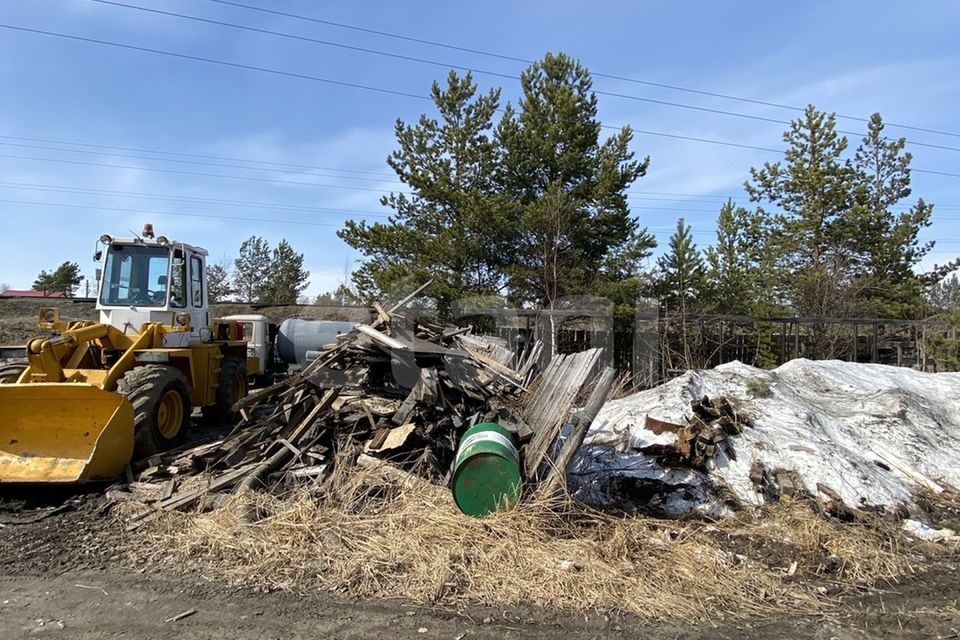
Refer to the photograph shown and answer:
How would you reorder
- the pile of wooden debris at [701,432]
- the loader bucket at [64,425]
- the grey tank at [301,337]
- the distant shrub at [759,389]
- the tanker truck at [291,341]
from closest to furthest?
the loader bucket at [64,425] → the pile of wooden debris at [701,432] → the distant shrub at [759,389] → the tanker truck at [291,341] → the grey tank at [301,337]

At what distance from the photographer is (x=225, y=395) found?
9.71 meters

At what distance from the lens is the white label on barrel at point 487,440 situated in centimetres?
494

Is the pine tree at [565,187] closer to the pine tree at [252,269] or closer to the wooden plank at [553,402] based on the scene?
the wooden plank at [553,402]

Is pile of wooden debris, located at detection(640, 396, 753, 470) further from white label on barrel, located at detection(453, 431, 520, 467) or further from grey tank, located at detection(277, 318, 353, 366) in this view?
grey tank, located at detection(277, 318, 353, 366)

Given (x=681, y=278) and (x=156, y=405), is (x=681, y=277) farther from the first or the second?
(x=156, y=405)

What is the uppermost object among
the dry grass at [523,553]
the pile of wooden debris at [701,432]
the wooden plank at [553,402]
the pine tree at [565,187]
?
the pine tree at [565,187]

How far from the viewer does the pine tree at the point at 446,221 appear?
1680 centimetres

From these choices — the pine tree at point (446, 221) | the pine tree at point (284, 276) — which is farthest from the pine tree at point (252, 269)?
the pine tree at point (446, 221)

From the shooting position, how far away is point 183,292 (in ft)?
30.0

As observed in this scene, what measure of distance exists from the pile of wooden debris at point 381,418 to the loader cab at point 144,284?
2.51m

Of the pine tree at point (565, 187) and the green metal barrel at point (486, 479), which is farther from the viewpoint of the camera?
the pine tree at point (565, 187)

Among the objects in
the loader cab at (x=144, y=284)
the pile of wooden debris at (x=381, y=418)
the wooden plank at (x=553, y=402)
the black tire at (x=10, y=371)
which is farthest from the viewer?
the loader cab at (x=144, y=284)

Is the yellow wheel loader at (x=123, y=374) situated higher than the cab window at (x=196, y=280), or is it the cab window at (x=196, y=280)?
the cab window at (x=196, y=280)

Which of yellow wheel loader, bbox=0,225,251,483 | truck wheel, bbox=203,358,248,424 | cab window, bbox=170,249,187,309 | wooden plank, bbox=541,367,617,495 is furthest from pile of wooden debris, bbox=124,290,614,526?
cab window, bbox=170,249,187,309
